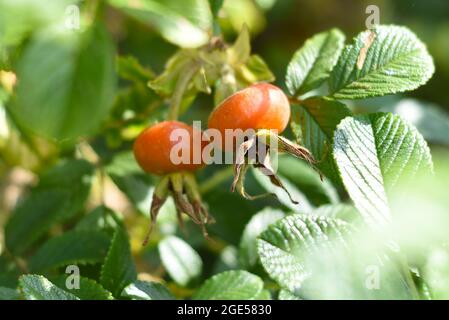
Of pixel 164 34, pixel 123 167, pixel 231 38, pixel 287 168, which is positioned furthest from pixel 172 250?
pixel 231 38

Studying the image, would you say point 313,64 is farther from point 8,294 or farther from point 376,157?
point 8,294

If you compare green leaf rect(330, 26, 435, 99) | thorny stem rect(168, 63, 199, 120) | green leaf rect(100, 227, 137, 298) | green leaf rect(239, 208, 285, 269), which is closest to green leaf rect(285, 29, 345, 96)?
green leaf rect(330, 26, 435, 99)

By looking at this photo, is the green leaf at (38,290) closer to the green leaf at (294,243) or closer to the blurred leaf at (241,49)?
the green leaf at (294,243)

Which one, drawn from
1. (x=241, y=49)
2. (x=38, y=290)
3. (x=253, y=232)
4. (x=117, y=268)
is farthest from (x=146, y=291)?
(x=241, y=49)

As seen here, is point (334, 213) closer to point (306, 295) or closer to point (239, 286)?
point (239, 286)

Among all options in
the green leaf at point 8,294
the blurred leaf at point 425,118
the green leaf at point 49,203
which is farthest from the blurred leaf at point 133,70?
the blurred leaf at point 425,118
